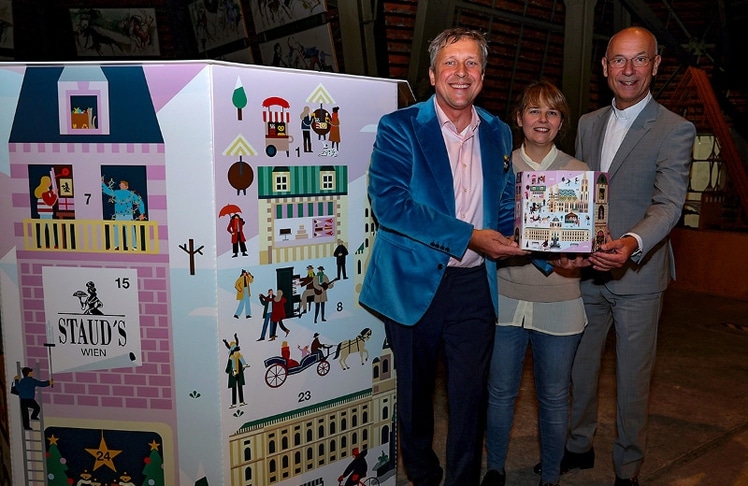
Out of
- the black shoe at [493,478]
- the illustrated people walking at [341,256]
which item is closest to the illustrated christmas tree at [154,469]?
the illustrated people walking at [341,256]

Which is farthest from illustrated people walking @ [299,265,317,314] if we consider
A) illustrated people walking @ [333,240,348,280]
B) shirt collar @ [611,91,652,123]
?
shirt collar @ [611,91,652,123]

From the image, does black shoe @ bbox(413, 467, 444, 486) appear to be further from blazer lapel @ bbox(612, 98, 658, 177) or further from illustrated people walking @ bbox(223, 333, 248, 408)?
blazer lapel @ bbox(612, 98, 658, 177)

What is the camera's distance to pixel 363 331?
2.45 meters

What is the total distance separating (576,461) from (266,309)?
5.83 ft

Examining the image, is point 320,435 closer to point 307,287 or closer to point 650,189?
point 307,287

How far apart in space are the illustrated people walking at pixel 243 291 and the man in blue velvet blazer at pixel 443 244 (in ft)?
1.47

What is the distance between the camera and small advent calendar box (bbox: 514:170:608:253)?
220 centimetres

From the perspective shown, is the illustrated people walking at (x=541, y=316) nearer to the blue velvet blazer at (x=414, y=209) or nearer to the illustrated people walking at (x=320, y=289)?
the blue velvet blazer at (x=414, y=209)

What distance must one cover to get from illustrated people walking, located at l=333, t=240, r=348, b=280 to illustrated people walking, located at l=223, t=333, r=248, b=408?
46cm

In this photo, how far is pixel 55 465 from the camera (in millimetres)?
2174

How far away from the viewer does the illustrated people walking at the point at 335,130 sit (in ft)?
7.45

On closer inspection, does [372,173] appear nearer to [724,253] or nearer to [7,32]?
[724,253]

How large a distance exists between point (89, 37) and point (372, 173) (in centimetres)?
730

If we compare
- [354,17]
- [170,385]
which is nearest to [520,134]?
[170,385]
